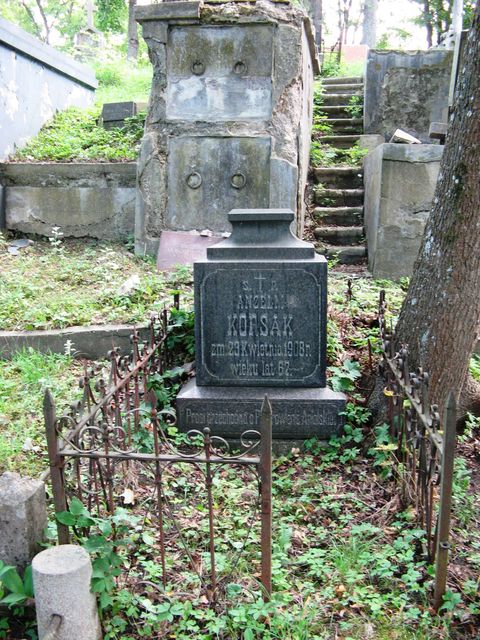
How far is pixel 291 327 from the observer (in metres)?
4.10

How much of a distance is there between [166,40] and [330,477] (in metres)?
5.29

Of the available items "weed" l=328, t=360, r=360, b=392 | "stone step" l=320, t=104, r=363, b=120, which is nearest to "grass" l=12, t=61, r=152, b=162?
"stone step" l=320, t=104, r=363, b=120

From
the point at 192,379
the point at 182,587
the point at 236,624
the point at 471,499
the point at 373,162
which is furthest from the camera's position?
the point at 373,162

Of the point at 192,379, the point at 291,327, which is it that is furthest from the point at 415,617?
the point at 192,379

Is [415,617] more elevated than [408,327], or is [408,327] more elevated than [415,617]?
[408,327]

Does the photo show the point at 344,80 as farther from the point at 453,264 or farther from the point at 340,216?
the point at 453,264

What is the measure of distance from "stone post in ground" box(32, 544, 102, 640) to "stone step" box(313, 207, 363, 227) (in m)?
6.65

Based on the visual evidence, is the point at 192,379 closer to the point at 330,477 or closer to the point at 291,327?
the point at 291,327

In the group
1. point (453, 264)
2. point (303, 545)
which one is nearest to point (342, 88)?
point (453, 264)

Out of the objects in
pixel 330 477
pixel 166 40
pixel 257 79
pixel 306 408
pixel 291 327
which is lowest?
pixel 330 477

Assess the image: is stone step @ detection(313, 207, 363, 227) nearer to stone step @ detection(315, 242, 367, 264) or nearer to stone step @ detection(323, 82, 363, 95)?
stone step @ detection(315, 242, 367, 264)

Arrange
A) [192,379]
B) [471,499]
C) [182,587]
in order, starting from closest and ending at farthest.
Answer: [182,587]
[471,499]
[192,379]

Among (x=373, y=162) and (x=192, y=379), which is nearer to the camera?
(x=192, y=379)

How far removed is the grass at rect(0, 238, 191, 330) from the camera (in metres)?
5.26
